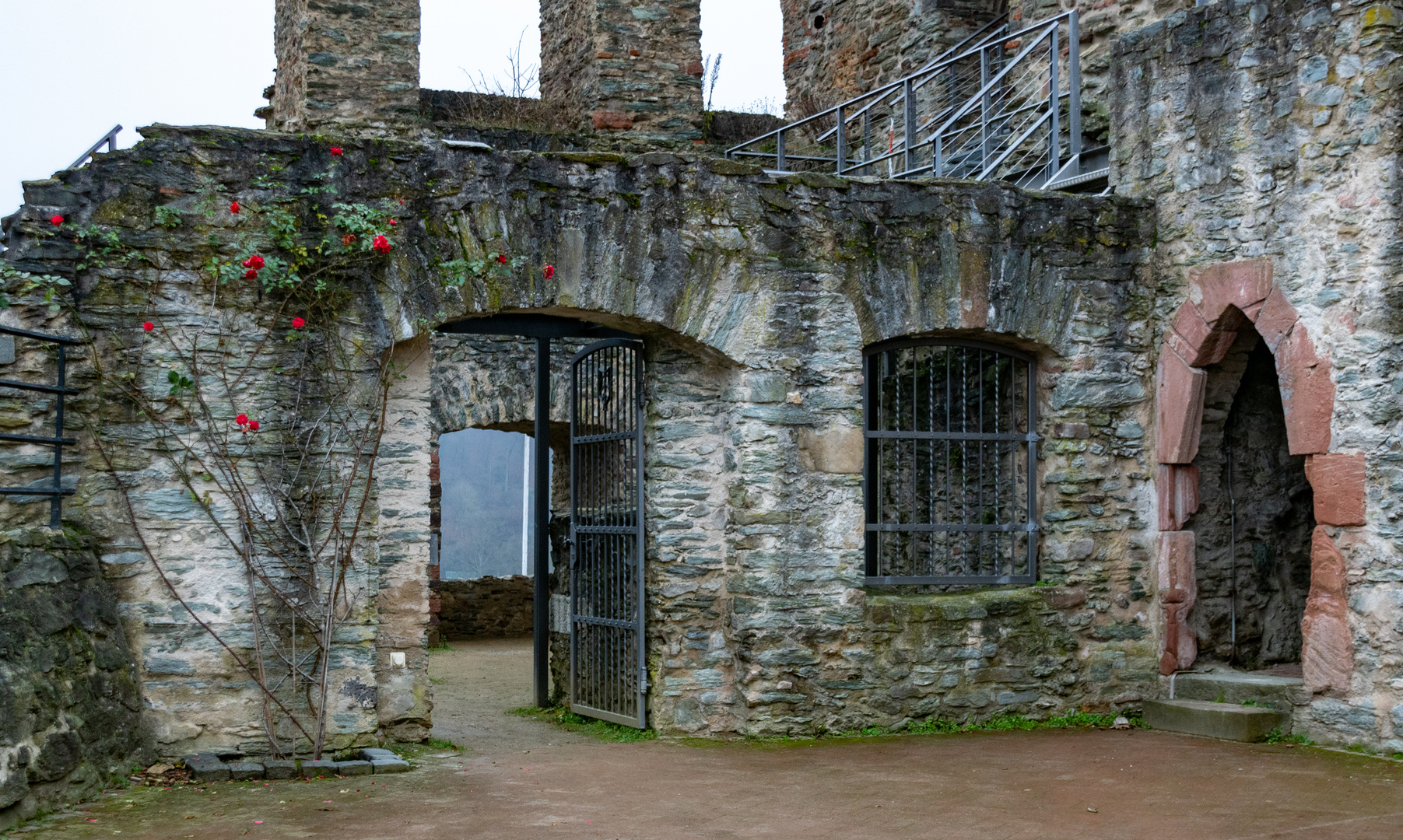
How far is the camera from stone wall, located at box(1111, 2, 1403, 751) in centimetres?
637

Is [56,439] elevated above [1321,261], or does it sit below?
below

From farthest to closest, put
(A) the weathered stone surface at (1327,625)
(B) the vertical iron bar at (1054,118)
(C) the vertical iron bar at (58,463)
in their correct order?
1. (B) the vertical iron bar at (1054,118)
2. (A) the weathered stone surface at (1327,625)
3. (C) the vertical iron bar at (58,463)

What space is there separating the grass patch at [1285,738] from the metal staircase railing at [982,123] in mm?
3284

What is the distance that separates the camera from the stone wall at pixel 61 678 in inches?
195

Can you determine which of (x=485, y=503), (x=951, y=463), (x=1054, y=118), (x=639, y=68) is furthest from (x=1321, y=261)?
(x=485, y=503)

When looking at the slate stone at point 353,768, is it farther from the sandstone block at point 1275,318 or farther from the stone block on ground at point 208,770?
the sandstone block at point 1275,318

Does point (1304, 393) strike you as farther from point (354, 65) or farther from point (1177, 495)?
point (354, 65)

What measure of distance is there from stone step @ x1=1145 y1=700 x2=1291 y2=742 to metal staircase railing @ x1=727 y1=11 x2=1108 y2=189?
307 centimetres

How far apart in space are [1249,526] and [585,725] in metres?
3.90

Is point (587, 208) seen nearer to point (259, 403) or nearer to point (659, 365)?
point (659, 365)

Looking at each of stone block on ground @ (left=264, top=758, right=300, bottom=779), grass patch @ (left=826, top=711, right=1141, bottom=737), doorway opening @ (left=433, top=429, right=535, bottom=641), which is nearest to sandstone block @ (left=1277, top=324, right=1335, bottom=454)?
grass patch @ (left=826, top=711, right=1141, bottom=737)

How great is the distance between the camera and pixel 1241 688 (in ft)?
23.3

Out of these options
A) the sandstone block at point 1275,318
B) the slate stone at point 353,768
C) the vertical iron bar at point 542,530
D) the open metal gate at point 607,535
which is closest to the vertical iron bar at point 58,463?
the slate stone at point 353,768

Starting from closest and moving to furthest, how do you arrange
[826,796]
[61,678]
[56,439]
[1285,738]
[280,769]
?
[61,678]
[826,796]
[56,439]
[280,769]
[1285,738]
